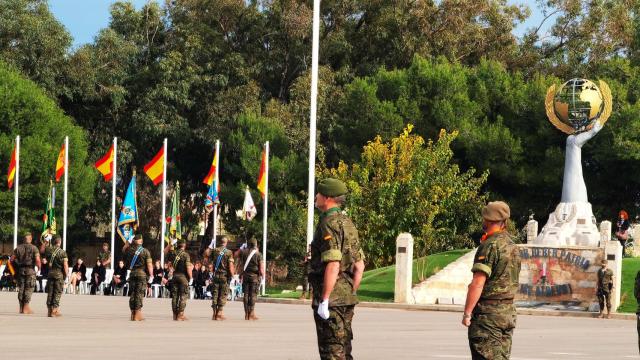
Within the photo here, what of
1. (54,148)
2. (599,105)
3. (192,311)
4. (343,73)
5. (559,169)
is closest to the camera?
(192,311)

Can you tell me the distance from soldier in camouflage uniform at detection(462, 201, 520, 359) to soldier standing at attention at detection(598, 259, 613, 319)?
91.7 feet

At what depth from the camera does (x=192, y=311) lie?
105ft

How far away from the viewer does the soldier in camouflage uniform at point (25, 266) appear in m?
27.2

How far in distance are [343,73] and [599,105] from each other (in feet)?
84.7

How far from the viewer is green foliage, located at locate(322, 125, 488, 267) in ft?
186

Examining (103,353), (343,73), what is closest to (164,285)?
(343,73)

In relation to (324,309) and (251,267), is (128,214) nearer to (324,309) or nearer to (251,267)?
(251,267)

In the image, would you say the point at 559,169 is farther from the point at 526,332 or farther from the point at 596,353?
the point at 596,353

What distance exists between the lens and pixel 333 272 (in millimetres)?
10883

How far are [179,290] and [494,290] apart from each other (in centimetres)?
1619

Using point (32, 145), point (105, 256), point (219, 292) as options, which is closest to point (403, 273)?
point (105, 256)

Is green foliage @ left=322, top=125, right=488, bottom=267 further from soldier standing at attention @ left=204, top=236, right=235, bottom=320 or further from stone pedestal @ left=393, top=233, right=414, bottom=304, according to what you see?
soldier standing at attention @ left=204, top=236, right=235, bottom=320

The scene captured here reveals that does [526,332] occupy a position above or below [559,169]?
below

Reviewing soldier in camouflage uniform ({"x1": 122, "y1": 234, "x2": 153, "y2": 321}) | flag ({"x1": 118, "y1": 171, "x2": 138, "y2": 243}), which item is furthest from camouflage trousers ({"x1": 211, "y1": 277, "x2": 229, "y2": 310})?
flag ({"x1": 118, "y1": 171, "x2": 138, "y2": 243})
